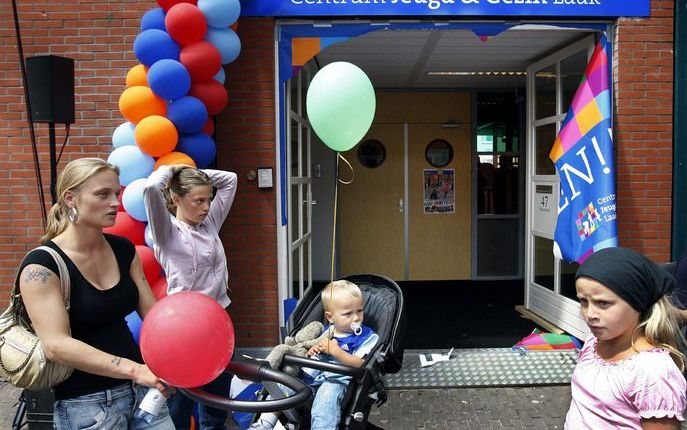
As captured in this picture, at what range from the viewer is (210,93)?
4.14 meters

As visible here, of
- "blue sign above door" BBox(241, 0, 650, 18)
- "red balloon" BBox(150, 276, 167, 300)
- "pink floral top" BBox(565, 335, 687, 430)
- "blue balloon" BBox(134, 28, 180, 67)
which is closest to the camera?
"pink floral top" BBox(565, 335, 687, 430)

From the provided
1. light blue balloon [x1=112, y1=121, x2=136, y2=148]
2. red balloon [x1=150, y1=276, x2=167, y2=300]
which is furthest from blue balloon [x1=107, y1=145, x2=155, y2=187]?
red balloon [x1=150, y1=276, x2=167, y2=300]

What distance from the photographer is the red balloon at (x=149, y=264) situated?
12.2 feet

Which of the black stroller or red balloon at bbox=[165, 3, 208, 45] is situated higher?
red balloon at bbox=[165, 3, 208, 45]

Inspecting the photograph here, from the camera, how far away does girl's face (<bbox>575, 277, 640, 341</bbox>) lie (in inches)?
66.1

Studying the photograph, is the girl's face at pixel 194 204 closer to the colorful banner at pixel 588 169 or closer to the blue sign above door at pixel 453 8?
the blue sign above door at pixel 453 8

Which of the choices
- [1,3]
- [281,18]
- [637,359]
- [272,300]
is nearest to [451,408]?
[272,300]

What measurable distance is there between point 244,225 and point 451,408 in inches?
89.4

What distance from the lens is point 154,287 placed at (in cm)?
380

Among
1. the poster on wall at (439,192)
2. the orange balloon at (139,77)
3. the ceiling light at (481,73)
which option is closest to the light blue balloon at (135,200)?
the orange balloon at (139,77)

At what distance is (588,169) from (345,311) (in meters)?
2.90

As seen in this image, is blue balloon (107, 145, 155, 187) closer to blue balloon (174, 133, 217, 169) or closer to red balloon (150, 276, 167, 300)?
blue balloon (174, 133, 217, 169)

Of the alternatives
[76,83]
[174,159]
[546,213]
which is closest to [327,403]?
[174,159]

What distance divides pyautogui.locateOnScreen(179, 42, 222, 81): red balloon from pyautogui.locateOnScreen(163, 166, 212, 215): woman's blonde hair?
53.9 inches
